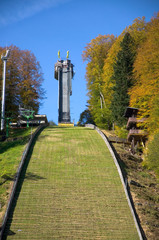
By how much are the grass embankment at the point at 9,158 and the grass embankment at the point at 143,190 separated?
8.99 m

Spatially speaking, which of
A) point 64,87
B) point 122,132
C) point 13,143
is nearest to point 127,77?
point 122,132

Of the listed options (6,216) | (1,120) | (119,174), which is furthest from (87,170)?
(1,120)

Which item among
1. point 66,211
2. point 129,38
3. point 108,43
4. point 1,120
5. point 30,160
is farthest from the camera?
point 108,43

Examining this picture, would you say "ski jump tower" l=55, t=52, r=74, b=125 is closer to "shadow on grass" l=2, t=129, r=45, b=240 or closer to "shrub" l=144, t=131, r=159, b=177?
"shadow on grass" l=2, t=129, r=45, b=240

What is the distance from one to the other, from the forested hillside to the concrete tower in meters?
6.38

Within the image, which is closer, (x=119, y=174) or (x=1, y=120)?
(x=119, y=174)

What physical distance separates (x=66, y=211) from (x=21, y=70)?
36405 mm

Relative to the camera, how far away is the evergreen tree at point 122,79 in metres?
45.2

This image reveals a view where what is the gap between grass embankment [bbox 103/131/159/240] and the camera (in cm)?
2161

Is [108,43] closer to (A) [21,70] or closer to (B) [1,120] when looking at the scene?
(A) [21,70]

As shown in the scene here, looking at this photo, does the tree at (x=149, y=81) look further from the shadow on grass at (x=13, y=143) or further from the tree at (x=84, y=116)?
the tree at (x=84, y=116)

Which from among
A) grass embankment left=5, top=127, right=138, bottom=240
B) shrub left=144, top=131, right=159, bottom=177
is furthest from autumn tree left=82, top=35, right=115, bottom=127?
shrub left=144, top=131, right=159, bottom=177

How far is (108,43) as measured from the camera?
193 feet

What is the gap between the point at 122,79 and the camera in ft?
152
